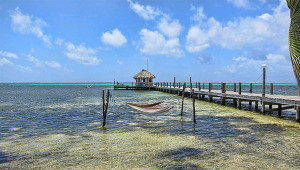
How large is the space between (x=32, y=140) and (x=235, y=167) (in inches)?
257

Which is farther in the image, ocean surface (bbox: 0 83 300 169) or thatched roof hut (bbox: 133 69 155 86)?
thatched roof hut (bbox: 133 69 155 86)

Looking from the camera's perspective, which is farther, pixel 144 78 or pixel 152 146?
pixel 144 78

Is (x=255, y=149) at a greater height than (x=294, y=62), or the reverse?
(x=294, y=62)

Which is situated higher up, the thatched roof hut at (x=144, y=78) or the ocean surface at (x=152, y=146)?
the thatched roof hut at (x=144, y=78)

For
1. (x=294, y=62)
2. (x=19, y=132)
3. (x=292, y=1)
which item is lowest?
(x=19, y=132)

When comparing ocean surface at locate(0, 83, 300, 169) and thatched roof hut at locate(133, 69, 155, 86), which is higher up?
thatched roof hut at locate(133, 69, 155, 86)

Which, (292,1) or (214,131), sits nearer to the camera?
(292,1)

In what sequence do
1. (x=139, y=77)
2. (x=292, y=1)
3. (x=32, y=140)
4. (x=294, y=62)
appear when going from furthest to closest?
(x=139, y=77)
(x=32, y=140)
(x=292, y=1)
(x=294, y=62)

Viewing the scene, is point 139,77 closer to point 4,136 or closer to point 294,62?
point 4,136

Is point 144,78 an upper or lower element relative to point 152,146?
upper

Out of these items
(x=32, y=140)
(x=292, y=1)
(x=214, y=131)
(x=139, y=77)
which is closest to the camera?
(x=292, y=1)

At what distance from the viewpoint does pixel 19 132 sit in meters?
8.86

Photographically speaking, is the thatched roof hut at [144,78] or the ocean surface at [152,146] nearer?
the ocean surface at [152,146]

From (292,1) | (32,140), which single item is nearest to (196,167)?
(292,1)
